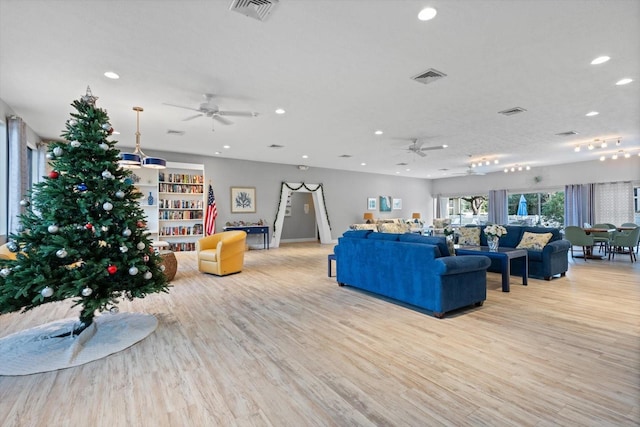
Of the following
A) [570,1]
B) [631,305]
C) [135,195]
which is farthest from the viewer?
[631,305]

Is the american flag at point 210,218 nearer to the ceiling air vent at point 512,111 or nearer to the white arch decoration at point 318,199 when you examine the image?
the white arch decoration at point 318,199

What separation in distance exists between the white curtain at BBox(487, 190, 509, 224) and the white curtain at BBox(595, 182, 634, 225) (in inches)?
116

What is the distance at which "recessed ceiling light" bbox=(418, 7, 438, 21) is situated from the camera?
2564mm

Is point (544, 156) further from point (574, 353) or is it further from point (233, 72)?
point (233, 72)

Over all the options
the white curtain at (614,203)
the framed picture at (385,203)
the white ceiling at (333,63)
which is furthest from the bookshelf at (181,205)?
the white curtain at (614,203)

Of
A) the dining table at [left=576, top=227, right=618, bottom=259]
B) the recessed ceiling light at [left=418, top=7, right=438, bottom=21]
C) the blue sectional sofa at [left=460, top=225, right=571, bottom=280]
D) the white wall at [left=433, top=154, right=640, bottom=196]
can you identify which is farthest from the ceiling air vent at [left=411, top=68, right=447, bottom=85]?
the white wall at [left=433, top=154, right=640, bottom=196]

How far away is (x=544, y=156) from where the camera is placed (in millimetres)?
9445

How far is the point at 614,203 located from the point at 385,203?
755 centimetres

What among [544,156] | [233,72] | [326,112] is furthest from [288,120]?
[544,156]

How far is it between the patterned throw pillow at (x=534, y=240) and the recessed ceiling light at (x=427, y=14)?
15.9 ft

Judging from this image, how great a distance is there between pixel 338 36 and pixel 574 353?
357 cm

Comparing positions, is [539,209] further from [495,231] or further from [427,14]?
[427,14]

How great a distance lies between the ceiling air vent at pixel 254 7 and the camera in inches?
96.4

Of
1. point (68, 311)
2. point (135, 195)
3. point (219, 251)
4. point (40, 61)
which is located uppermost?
point (40, 61)
